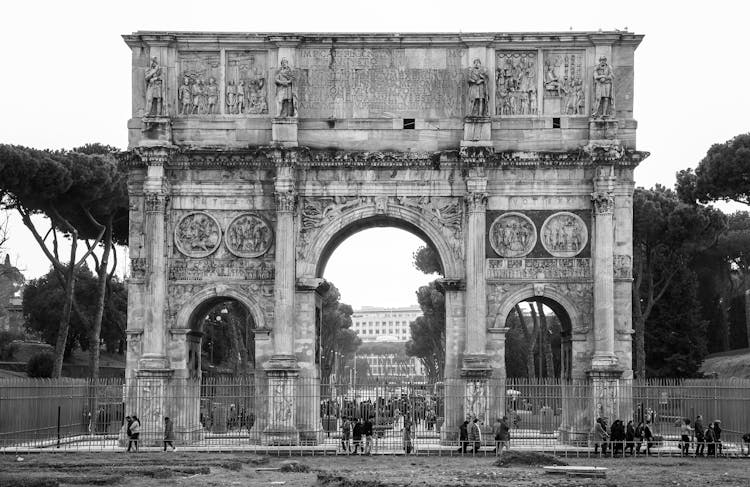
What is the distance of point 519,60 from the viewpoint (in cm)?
3088

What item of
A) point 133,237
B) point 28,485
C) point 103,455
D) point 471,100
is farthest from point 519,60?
point 28,485

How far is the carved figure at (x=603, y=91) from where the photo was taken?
3014 centimetres

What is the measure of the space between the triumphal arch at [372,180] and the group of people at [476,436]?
3.87ft

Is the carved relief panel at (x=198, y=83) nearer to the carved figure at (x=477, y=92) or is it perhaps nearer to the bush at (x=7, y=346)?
the carved figure at (x=477, y=92)

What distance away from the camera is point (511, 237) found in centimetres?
3047

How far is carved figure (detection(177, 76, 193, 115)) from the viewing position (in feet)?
101

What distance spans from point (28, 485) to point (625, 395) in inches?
626

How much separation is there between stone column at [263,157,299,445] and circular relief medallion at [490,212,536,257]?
523 cm

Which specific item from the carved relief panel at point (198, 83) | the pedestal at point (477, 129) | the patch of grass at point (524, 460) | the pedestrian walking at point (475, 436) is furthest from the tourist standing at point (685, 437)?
the carved relief panel at point (198, 83)

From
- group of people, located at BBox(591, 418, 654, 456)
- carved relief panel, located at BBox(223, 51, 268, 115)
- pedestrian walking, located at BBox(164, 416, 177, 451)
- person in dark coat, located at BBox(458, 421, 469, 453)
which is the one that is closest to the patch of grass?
group of people, located at BBox(591, 418, 654, 456)

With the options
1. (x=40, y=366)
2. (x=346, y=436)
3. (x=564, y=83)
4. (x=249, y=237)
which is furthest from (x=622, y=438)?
(x=40, y=366)

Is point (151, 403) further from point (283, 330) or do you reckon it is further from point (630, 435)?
point (630, 435)

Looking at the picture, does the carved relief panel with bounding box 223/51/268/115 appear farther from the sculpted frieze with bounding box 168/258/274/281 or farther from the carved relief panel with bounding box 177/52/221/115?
the sculpted frieze with bounding box 168/258/274/281

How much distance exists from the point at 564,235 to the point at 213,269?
9.09 m
